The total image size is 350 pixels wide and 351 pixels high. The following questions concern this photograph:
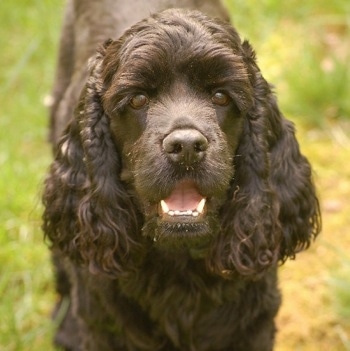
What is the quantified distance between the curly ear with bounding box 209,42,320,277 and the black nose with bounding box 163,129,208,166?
1.25 feet

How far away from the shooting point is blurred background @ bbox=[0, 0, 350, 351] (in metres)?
4.09

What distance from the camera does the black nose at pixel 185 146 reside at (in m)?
2.63

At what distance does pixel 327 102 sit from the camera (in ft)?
16.9

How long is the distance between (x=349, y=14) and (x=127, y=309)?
3081mm

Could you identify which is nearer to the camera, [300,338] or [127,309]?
[127,309]

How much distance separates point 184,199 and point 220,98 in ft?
1.16

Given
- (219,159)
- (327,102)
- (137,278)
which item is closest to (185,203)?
(219,159)

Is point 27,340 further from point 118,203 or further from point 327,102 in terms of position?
Result: point 327,102

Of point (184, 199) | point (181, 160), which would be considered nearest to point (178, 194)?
point (184, 199)

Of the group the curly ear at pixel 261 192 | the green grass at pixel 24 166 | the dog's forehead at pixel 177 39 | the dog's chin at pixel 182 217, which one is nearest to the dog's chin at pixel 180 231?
the dog's chin at pixel 182 217

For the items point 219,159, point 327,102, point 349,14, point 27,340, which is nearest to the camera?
point 219,159

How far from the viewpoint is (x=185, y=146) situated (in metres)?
2.63

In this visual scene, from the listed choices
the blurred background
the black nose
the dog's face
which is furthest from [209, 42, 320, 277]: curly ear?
the blurred background

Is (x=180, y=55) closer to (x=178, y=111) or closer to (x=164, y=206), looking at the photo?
(x=178, y=111)
